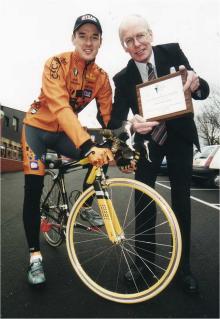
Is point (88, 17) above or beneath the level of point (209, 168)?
above

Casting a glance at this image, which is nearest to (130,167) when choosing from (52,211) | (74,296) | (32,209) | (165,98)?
(165,98)

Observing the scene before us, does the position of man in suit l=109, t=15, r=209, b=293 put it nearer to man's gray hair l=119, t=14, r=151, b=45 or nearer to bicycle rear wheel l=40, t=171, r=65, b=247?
man's gray hair l=119, t=14, r=151, b=45

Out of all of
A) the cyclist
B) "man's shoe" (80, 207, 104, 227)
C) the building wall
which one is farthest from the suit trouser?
the building wall

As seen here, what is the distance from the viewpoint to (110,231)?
2393mm

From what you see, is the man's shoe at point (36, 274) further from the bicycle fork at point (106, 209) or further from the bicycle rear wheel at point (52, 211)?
the bicycle fork at point (106, 209)

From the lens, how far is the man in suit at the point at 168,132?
2580 millimetres

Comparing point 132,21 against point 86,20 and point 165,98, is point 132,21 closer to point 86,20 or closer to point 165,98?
point 86,20

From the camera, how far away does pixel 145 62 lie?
8.92ft

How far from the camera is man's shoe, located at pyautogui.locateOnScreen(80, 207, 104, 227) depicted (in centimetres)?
291

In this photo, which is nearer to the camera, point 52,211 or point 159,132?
point 159,132

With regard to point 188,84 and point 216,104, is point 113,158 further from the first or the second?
point 216,104

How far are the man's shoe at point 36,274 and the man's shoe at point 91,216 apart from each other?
1.77 ft

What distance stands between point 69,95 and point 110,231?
122cm

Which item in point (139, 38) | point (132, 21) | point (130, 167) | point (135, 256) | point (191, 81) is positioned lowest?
point (135, 256)
